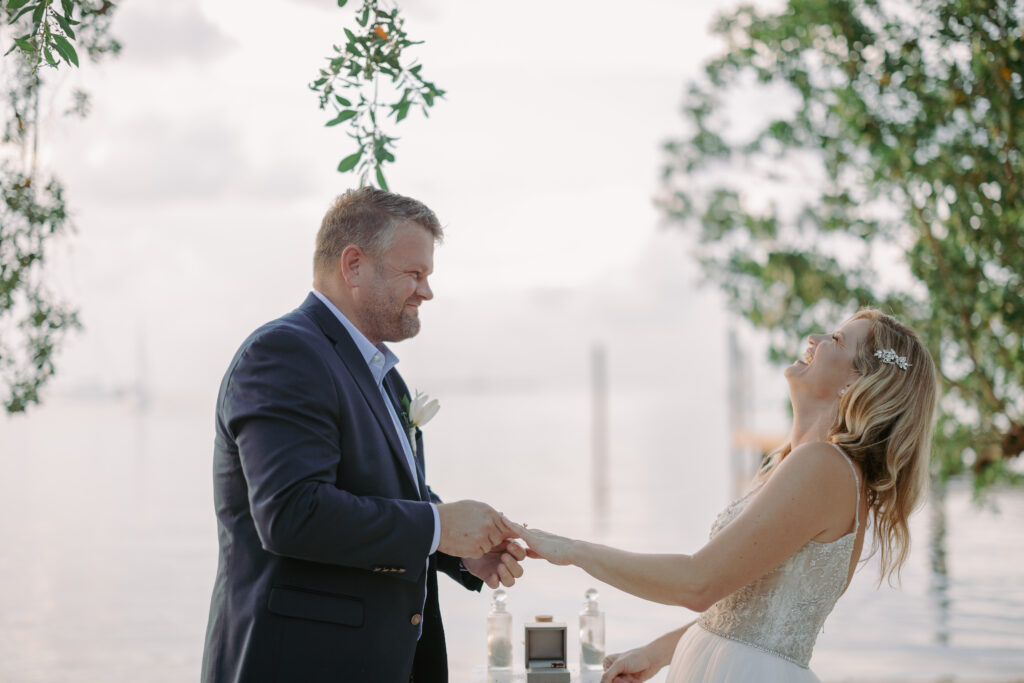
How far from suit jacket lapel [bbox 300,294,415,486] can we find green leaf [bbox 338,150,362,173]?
60 cm

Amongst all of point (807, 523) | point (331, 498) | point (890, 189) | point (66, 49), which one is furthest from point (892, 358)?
point (890, 189)

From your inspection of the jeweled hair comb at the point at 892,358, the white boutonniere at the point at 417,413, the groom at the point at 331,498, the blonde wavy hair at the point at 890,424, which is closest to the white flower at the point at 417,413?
the white boutonniere at the point at 417,413

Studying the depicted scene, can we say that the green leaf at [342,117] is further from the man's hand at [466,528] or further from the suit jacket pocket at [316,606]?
the suit jacket pocket at [316,606]

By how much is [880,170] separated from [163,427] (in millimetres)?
75425

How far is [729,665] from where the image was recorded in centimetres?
288

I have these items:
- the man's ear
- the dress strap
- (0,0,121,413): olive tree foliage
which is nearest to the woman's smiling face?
the dress strap

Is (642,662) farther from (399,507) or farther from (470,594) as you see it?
(470,594)

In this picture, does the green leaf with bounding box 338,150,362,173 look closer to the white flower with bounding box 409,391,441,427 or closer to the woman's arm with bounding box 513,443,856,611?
the white flower with bounding box 409,391,441,427

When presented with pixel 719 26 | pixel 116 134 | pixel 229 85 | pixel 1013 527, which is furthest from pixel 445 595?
pixel 116 134

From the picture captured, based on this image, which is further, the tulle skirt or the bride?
the tulle skirt

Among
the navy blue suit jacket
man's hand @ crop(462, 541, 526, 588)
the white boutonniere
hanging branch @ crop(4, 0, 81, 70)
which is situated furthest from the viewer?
man's hand @ crop(462, 541, 526, 588)

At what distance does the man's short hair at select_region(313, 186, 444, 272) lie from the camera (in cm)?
285

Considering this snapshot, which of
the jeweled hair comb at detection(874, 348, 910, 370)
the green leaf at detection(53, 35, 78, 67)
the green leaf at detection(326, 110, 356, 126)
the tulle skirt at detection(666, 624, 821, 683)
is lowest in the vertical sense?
the tulle skirt at detection(666, 624, 821, 683)

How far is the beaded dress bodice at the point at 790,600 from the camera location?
2.78 metres
